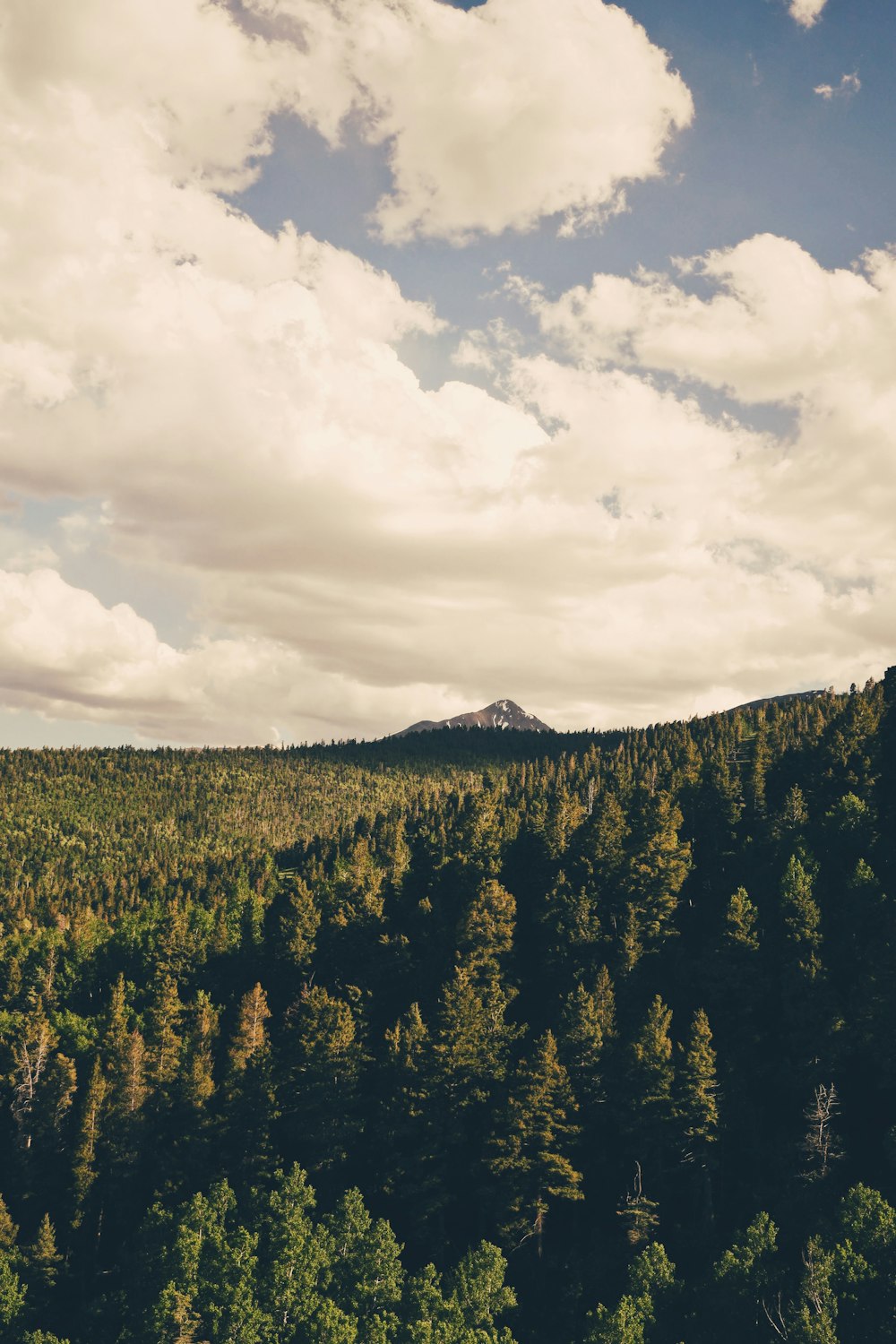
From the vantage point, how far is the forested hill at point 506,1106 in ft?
190

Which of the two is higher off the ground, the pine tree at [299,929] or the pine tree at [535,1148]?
the pine tree at [299,929]

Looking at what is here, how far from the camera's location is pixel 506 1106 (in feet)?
248

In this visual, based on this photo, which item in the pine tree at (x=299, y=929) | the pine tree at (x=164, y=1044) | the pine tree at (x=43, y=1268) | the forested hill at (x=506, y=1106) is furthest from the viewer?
the pine tree at (x=299, y=929)

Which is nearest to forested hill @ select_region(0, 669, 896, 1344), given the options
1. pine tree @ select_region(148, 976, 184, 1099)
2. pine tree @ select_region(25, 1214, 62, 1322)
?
pine tree @ select_region(25, 1214, 62, 1322)

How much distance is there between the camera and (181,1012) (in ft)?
332

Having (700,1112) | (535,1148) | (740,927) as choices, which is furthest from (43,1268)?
(740,927)

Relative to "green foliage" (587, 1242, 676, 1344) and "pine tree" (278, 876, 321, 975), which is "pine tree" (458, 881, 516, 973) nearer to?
"pine tree" (278, 876, 321, 975)

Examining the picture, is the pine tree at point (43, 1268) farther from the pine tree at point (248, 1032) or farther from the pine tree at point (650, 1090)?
the pine tree at point (650, 1090)

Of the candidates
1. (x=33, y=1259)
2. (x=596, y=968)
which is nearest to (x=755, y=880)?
(x=596, y=968)

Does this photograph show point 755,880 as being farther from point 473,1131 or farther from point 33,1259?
point 33,1259

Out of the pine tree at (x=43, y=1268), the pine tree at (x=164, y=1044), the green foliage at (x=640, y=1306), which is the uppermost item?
the pine tree at (x=164, y=1044)

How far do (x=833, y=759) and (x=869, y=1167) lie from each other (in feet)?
197

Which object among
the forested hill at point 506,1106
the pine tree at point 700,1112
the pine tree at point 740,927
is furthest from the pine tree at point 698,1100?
the pine tree at point 740,927

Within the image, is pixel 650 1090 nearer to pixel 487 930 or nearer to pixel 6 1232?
pixel 487 930
